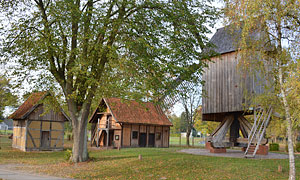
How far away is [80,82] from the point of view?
16.2m

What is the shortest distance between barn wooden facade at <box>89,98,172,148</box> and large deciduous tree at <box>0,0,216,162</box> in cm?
1322

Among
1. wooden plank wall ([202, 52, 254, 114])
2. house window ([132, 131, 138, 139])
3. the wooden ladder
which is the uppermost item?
wooden plank wall ([202, 52, 254, 114])

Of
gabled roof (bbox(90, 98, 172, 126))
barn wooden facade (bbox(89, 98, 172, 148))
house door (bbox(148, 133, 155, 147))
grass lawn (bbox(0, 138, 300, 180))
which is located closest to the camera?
grass lawn (bbox(0, 138, 300, 180))

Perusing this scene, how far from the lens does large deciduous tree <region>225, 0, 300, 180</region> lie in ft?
31.1

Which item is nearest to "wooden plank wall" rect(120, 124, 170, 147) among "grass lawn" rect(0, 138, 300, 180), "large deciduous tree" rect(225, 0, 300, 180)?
"grass lawn" rect(0, 138, 300, 180)

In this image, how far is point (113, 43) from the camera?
16.3m

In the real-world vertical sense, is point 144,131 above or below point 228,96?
below

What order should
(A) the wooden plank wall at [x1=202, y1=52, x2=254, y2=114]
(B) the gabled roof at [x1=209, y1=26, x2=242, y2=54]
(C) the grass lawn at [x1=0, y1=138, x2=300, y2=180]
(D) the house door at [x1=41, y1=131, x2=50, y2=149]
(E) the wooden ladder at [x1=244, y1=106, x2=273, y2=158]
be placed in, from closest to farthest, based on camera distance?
(C) the grass lawn at [x1=0, y1=138, x2=300, y2=180], (E) the wooden ladder at [x1=244, y1=106, x2=273, y2=158], (A) the wooden plank wall at [x1=202, y1=52, x2=254, y2=114], (B) the gabled roof at [x1=209, y1=26, x2=242, y2=54], (D) the house door at [x1=41, y1=131, x2=50, y2=149]

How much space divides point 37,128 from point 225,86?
720 inches

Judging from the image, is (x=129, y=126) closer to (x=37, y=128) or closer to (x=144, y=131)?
(x=144, y=131)

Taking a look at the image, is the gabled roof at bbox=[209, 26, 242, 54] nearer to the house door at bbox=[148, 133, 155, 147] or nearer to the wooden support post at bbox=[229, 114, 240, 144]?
the wooden support post at bbox=[229, 114, 240, 144]

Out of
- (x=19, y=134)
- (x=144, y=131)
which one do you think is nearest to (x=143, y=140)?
(x=144, y=131)

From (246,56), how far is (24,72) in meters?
11.9

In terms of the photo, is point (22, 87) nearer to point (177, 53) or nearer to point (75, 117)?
point (75, 117)
